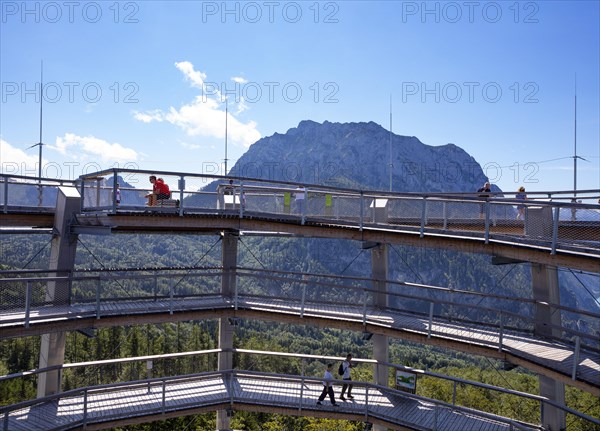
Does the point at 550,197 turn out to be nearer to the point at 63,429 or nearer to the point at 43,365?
the point at 63,429

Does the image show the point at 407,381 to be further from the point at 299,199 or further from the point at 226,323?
the point at 299,199

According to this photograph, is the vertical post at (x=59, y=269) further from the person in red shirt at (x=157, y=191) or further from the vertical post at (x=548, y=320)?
the vertical post at (x=548, y=320)

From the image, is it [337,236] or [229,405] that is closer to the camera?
[337,236]

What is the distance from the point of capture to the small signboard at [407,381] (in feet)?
67.4

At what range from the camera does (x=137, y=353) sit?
72000mm

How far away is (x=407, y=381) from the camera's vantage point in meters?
20.7

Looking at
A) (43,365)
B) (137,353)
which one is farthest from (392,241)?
(137,353)

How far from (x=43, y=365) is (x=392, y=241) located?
13958 millimetres

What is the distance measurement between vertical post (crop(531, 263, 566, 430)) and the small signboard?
469 centimetres

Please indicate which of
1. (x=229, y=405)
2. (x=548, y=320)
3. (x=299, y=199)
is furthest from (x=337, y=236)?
(x=229, y=405)

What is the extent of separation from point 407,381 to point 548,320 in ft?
19.7

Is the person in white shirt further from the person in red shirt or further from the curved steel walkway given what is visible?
the person in red shirt

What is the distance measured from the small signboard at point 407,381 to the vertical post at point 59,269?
1315 cm

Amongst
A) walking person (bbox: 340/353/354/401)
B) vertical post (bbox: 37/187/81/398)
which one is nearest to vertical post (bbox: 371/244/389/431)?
walking person (bbox: 340/353/354/401)
